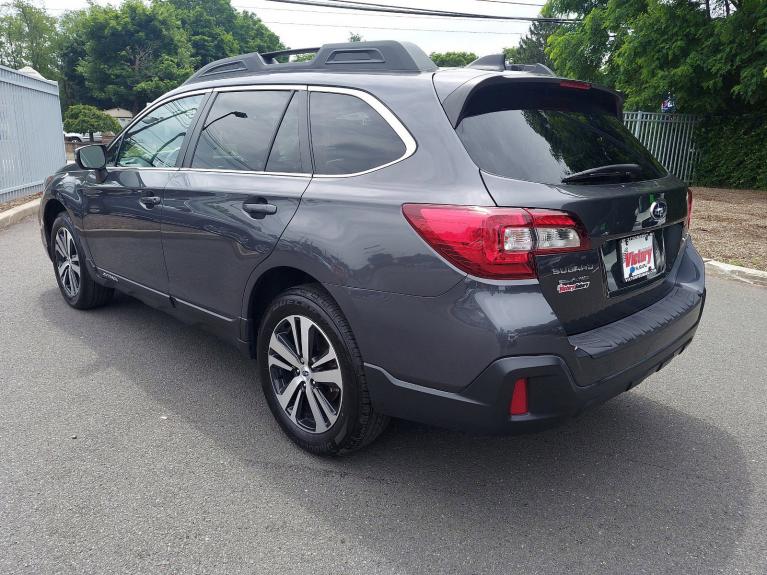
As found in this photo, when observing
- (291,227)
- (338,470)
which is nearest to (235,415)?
(338,470)

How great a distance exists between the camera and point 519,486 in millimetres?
2709

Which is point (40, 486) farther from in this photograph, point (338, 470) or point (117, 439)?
point (338, 470)

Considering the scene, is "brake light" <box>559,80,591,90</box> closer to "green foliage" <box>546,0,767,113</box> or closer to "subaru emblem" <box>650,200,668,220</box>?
"subaru emblem" <box>650,200,668,220</box>

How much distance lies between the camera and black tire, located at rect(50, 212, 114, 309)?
475 cm

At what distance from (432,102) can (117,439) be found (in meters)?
2.19

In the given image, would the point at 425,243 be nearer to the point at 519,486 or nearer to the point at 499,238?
the point at 499,238

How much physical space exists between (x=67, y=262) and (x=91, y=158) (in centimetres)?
117

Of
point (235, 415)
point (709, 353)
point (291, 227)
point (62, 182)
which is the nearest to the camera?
point (291, 227)

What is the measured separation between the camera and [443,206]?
226 cm

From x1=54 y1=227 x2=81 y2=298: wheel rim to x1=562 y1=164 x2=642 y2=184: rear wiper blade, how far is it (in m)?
3.91

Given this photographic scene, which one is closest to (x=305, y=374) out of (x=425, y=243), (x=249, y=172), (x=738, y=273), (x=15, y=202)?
(x=425, y=243)

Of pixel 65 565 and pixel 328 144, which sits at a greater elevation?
pixel 328 144

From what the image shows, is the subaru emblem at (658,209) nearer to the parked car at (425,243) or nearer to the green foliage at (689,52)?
the parked car at (425,243)

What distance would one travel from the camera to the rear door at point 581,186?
2.26 metres
